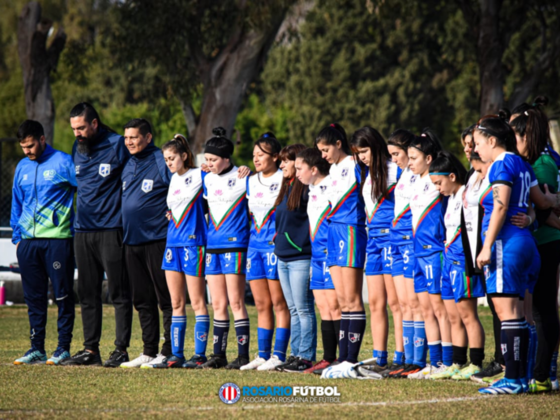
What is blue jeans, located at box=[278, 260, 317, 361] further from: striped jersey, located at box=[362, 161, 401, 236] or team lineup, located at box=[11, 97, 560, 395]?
striped jersey, located at box=[362, 161, 401, 236]

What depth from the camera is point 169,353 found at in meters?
8.51

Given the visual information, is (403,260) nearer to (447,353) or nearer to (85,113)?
(447,353)

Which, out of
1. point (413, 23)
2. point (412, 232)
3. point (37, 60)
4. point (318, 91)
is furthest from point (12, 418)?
point (318, 91)

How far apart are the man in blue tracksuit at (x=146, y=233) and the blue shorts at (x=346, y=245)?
6.02ft

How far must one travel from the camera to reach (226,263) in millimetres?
8281

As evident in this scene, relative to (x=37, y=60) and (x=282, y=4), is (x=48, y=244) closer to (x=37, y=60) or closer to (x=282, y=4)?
(x=282, y=4)

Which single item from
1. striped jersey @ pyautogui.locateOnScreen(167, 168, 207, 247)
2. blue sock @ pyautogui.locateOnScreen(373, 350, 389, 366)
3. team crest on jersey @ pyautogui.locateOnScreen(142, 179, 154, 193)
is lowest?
blue sock @ pyautogui.locateOnScreen(373, 350, 389, 366)

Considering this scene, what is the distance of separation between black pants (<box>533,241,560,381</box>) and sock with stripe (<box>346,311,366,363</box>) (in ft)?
5.15

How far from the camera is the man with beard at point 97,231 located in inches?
335

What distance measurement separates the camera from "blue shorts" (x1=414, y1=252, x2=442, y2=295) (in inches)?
294

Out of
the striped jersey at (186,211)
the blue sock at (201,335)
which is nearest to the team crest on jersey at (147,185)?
the striped jersey at (186,211)

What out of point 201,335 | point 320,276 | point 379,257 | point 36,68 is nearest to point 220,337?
point 201,335

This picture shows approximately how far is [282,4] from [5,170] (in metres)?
8.05

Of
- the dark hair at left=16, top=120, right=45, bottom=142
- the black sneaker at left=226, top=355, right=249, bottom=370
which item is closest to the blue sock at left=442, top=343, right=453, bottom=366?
the black sneaker at left=226, top=355, right=249, bottom=370
